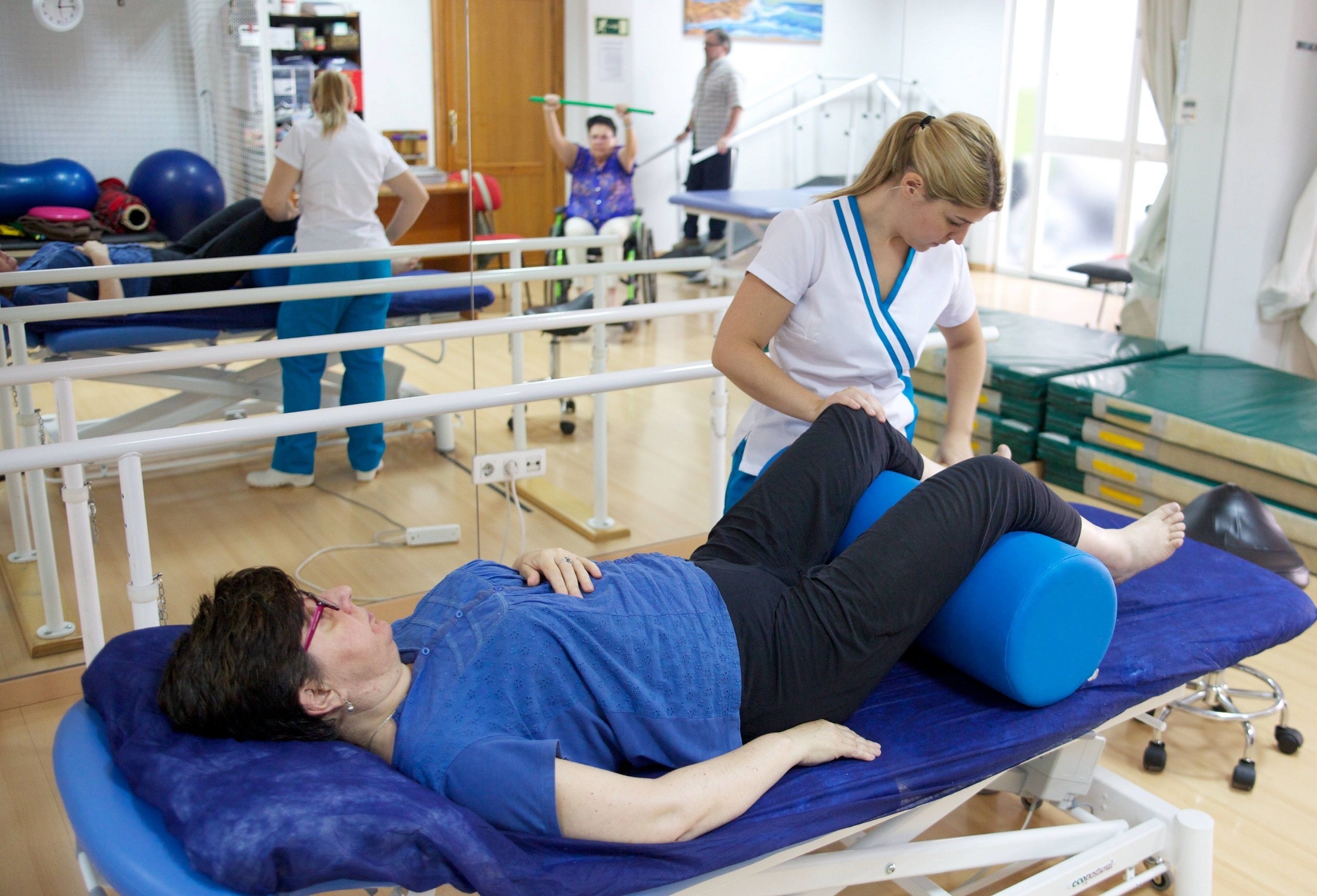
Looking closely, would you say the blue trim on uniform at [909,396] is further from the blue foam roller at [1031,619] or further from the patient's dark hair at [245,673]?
the patient's dark hair at [245,673]

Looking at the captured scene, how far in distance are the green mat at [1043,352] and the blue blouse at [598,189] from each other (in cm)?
140

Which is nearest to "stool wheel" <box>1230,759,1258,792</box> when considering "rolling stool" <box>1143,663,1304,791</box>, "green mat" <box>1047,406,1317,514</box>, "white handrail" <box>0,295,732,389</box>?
"rolling stool" <box>1143,663,1304,791</box>

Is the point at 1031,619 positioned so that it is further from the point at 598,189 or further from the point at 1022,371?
the point at 1022,371

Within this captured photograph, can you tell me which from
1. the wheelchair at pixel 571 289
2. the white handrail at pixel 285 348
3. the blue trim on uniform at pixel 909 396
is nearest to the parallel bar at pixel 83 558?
the white handrail at pixel 285 348

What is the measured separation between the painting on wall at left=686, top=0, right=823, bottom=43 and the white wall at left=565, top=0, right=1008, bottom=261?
0.02m

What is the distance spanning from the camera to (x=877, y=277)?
1.83m

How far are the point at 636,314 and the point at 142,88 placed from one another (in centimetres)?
127

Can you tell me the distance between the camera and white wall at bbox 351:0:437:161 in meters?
2.74

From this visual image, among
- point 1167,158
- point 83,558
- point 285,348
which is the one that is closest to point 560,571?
point 83,558

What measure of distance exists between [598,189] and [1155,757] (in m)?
2.25

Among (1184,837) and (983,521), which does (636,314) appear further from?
(1184,837)

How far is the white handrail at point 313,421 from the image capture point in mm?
1553

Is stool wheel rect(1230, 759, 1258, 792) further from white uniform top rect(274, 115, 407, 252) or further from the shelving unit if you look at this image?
the shelving unit

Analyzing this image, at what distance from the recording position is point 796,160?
3.97m
